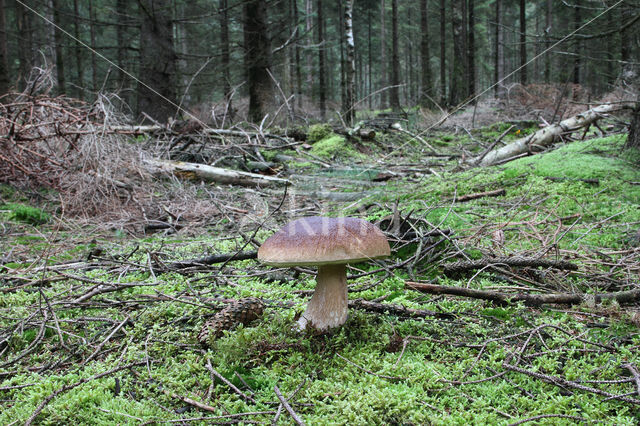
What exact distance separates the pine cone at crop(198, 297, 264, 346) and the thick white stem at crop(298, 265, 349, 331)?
0.90 ft

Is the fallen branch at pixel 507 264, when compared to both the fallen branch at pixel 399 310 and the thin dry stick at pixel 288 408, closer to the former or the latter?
the fallen branch at pixel 399 310

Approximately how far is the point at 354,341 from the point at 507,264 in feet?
3.86

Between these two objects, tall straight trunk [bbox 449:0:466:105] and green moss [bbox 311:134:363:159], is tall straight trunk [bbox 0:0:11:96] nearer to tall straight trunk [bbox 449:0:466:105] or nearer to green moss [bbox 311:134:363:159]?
green moss [bbox 311:134:363:159]

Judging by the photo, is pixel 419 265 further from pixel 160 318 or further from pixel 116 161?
pixel 116 161

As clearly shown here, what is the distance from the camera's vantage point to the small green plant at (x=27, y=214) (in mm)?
4172

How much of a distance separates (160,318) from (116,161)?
3.24 metres

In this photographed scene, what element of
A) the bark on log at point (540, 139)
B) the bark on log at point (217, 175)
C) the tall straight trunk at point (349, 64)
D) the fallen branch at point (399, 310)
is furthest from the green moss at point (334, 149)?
the fallen branch at point (399, 310)

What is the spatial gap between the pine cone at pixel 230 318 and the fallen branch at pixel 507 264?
1242 millimetres

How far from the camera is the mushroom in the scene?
58.6 inches

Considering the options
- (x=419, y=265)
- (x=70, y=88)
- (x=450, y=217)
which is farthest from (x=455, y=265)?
(x=70, y=88)

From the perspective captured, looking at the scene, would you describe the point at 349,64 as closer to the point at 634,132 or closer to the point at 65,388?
the point at 634,132

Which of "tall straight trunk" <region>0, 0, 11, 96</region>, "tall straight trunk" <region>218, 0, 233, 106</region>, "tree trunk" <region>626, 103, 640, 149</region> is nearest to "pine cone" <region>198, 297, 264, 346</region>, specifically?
"tree trunk" <region>626, 103, 640, 149</region>

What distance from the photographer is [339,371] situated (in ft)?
4.96

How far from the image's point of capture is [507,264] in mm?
2338
